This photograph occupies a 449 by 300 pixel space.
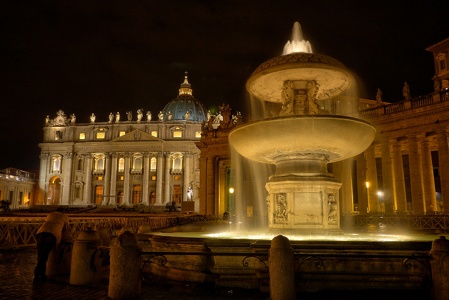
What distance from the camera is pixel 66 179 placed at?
95.6 meters

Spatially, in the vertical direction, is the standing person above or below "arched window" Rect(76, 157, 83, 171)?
below

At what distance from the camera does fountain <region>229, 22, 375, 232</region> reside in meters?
9.13

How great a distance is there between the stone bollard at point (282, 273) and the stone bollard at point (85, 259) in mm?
3761

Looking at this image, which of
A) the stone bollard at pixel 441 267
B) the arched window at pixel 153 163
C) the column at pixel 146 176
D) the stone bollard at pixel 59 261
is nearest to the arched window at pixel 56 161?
the column at pixel 146 176

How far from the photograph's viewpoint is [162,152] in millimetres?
93875

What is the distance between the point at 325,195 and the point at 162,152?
85.8 meters

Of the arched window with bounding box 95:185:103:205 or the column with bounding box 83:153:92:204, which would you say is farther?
the arched window with bounding box 95:185:103:205

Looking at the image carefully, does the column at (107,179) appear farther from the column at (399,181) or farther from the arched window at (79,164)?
the column at (399,181)

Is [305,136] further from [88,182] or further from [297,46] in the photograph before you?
[88,182]

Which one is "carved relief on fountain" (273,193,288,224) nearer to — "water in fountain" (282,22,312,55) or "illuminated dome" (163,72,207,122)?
"water in fountain" (282,22,312,55)

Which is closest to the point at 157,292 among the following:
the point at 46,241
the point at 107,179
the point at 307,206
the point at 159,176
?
the point at 46,241

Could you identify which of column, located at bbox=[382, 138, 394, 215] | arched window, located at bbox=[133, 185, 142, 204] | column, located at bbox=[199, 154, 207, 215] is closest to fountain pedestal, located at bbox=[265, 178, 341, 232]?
column, located at bbox=[382, 138, 394, 215]

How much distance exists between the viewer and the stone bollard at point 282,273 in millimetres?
6062

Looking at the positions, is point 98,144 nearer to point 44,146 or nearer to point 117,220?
point 44,146
